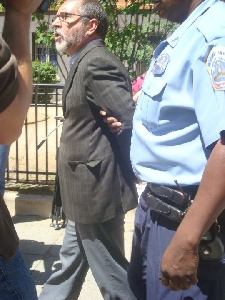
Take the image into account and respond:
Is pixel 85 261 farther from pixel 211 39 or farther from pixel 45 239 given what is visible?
pixel 211 39

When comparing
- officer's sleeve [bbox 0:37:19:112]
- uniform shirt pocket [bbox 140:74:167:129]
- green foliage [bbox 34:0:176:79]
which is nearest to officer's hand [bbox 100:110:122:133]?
uniform shirt pocket [bbox 140:74:167:129]

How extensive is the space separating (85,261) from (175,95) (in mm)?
1789

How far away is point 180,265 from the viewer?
1.72 m

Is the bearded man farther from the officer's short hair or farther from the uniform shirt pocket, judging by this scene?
the uniform shirt pocket

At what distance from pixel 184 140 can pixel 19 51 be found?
2.18 feet

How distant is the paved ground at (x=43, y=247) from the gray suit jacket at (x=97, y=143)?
1074 millimetres

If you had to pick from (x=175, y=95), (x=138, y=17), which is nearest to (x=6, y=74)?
(x=175, y=95)

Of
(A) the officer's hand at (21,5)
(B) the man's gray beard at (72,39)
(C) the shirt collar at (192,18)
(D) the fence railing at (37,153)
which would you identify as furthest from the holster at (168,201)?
(D) the fence railing at (37,153)

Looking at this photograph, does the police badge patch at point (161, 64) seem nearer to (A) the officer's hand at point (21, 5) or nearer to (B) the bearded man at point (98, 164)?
(A) the officer's hand at point (21, 5)

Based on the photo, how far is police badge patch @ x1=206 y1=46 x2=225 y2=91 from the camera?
1.64 meters

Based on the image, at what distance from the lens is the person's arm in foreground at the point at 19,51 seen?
163 centimetres

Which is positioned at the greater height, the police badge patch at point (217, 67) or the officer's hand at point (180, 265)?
the police badge patch at point (217, 67)

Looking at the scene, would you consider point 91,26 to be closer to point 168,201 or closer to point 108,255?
point 108,255

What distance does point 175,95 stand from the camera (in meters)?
1.77
